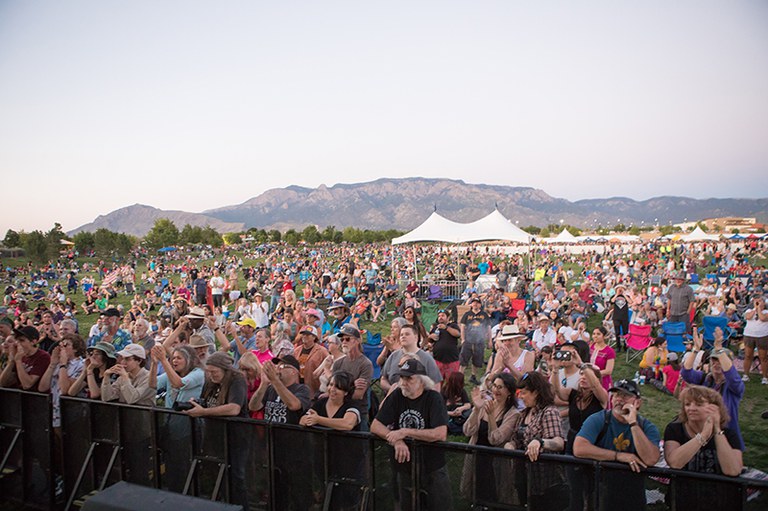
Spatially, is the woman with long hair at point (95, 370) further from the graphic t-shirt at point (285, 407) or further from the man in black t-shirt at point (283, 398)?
the graphic t-shirt at point (285, 407)

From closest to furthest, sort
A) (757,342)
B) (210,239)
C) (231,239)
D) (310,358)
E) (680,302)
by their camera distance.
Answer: (310,358) → (757,342) → (680,302) → (210,239) → (231,239)

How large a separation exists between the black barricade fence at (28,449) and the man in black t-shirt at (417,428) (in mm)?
3475

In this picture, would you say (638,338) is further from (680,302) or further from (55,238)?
(55,238)

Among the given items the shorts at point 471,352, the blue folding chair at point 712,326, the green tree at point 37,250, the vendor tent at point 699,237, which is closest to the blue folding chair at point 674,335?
the blue folding chair at point 712,326

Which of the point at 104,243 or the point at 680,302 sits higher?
the point at 104,243

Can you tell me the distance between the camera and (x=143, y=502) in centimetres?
285

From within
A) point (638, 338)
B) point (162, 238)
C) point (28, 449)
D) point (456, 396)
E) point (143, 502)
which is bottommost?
point (638, 338)

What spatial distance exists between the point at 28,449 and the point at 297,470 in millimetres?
3046

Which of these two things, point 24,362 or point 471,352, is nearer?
point 24,362

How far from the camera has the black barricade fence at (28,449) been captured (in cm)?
482

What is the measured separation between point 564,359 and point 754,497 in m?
2.35

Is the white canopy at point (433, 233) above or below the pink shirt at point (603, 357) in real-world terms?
above

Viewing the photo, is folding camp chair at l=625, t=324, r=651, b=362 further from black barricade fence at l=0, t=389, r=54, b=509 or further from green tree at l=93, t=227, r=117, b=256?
green tree at l=93, t=227, r=117, b=256

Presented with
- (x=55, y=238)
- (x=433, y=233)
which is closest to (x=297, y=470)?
(x=433, y=233)
